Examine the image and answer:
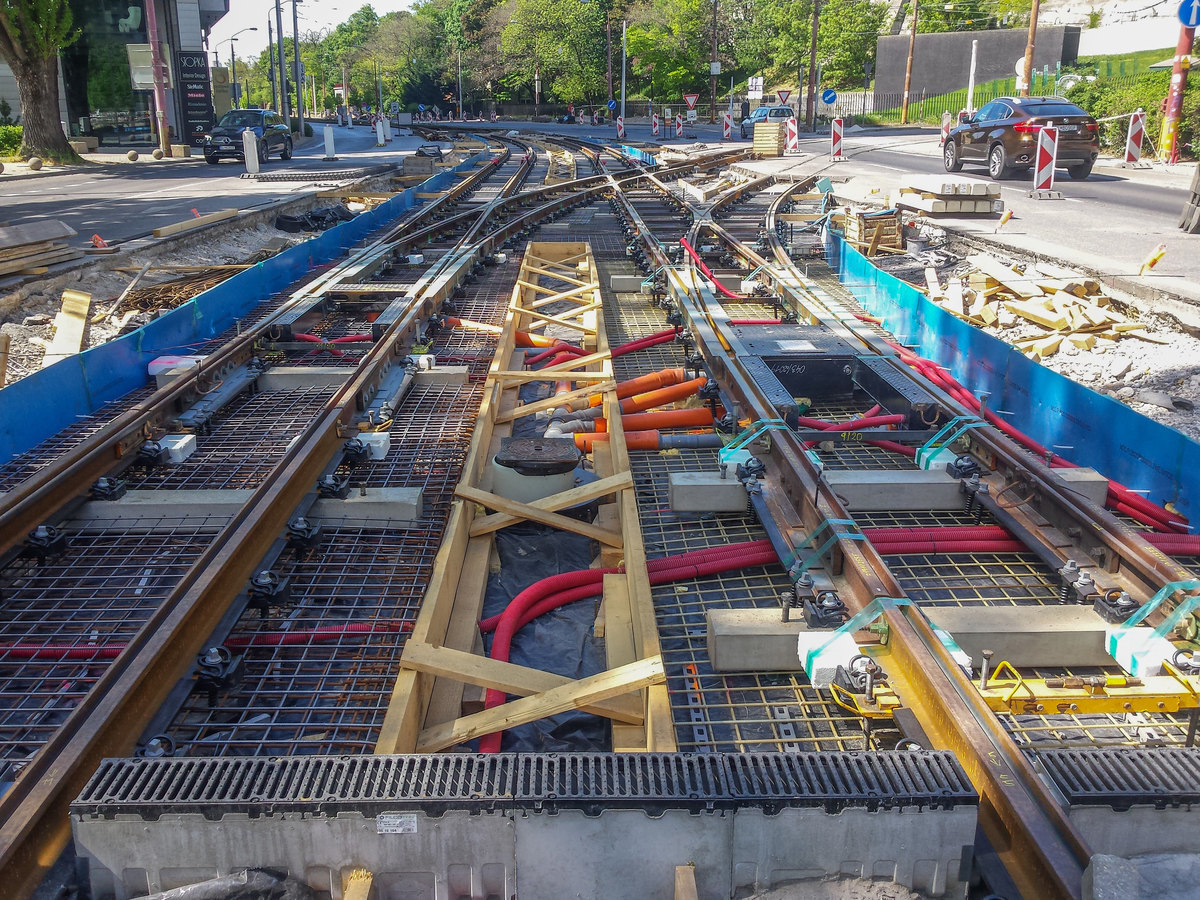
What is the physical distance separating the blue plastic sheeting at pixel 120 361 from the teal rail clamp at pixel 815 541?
4.68 meters

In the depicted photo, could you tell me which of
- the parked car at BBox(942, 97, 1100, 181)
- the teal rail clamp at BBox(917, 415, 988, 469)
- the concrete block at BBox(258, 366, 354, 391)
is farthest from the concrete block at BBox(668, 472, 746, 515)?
the parked car at BBox(942, 97, 1100, 181)

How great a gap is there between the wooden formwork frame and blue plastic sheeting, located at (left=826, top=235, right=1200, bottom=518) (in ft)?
9.51

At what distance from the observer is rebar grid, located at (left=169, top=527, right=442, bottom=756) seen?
3545 mm

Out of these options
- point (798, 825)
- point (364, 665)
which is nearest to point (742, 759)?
point (798, 825)

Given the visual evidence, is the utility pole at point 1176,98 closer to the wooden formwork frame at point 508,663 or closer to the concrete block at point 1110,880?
the wooden formwork frame at point 508,663

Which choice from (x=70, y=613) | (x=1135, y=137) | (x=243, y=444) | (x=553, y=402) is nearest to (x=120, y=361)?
(x=243, y=444)

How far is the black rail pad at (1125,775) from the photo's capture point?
2578mm

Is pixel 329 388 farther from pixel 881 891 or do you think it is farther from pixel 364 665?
pixel 881 891

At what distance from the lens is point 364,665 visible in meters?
4.02

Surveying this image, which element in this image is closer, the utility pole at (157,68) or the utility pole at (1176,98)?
the utility pole at (1176,98)

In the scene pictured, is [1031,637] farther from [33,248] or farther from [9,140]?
[9,140]

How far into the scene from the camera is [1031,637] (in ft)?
12.4

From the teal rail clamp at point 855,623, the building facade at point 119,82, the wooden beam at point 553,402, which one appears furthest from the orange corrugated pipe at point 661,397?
the building facade at point 119,82

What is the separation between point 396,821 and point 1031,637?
250 cm
